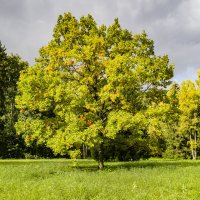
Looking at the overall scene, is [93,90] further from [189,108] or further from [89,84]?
[189,108]

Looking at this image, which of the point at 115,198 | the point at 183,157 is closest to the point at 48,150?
the point at 183,157

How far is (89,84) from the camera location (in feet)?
95.3

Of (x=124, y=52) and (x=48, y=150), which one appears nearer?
(x=124, y=52)

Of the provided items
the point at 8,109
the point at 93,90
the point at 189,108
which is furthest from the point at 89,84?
the point at 8,109

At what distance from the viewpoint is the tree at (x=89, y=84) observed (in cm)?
2650

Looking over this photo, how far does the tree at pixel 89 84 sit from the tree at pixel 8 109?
2879 centimetres

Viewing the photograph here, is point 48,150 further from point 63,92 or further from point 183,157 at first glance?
point 63,92

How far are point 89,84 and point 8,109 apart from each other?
4377 cm

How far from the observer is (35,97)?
89.9ft

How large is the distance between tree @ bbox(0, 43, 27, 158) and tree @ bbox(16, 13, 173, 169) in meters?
28.8

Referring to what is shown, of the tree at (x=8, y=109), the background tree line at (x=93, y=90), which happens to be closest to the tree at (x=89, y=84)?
the background tree line at (x=93, y=90)

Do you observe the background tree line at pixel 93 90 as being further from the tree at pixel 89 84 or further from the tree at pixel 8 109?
the tree at pixel 8 109

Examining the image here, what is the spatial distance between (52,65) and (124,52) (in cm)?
570

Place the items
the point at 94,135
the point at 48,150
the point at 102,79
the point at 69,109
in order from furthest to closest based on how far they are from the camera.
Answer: the point at 48,150 < the point at 102,79 < the point at 69,109 < the point at 94,135
